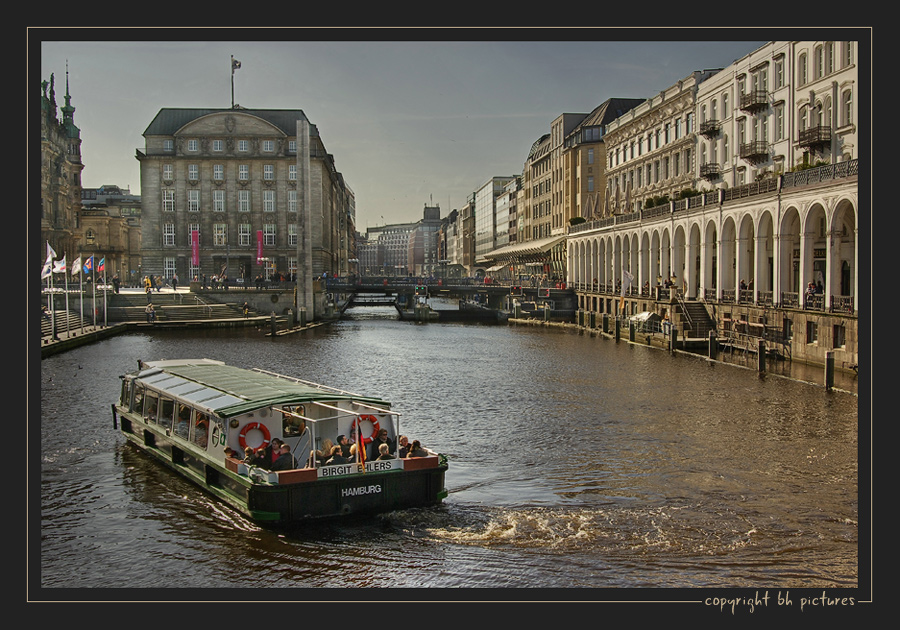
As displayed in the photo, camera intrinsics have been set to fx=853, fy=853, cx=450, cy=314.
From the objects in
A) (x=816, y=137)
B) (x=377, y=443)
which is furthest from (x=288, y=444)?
(x=816, y=137)

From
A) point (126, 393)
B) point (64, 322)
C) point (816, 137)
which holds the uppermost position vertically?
point (816, 137)

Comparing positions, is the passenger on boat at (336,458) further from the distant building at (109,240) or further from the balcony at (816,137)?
the distant building at (109,240)

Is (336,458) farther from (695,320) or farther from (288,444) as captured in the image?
(695,320)

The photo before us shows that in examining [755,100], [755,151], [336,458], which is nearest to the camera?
[336,458]

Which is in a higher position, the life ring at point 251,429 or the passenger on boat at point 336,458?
the life ring at point 251,429

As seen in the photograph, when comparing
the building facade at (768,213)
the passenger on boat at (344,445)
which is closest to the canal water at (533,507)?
the passenger on boat at (344,445)

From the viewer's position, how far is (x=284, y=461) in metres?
21.4

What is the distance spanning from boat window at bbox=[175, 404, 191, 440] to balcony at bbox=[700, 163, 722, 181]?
203 feet

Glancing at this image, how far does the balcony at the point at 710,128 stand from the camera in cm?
7669

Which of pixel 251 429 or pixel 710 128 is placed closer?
pixel 251 429

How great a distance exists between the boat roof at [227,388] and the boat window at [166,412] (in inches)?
17.4

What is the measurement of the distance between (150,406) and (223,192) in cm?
10368
